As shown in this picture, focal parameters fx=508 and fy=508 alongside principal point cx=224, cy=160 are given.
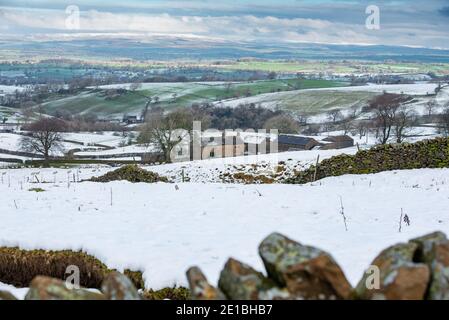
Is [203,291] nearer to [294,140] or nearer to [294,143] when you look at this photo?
[294,143]

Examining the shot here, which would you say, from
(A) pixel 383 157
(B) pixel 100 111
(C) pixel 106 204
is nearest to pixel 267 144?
(A) pixel 383 157

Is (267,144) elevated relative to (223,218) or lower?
lower

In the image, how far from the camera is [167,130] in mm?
58344

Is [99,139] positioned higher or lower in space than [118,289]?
lower

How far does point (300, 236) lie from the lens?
11.9 m

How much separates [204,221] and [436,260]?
342 inches

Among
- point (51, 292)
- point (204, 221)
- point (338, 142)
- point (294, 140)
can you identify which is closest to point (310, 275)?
point (51, 292)

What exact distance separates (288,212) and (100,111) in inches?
6457

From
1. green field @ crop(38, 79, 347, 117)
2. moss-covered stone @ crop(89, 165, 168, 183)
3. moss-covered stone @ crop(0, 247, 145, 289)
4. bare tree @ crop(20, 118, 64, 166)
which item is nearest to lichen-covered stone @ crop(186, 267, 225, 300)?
moss-covered stone @ crop(0, 247, 145, 289)

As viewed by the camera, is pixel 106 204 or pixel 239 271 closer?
pixel 239 271

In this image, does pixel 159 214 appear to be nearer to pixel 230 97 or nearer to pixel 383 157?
pixel 383 157

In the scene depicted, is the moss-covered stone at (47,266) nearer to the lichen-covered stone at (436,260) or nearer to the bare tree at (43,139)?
the lichen-covered stone at (436,260)

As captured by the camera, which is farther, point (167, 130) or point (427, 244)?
point (167, 130)

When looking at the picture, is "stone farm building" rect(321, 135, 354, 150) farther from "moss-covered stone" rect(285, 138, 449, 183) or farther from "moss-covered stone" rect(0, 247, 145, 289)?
"moss-covered stone" rect(0, 247, 145, 289)
